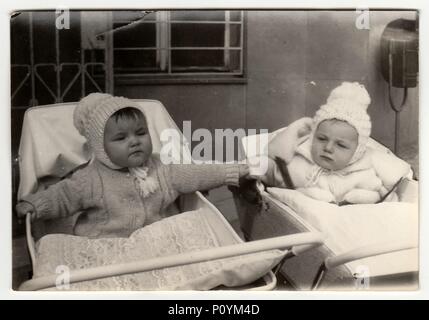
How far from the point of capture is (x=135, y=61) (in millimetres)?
1069

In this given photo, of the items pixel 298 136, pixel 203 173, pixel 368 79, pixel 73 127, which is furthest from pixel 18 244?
pixel 368 79

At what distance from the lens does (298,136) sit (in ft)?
3.57

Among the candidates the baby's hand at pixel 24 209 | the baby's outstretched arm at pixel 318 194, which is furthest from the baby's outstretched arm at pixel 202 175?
the baby's hand at pixel 24 209

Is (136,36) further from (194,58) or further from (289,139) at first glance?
(289,139)

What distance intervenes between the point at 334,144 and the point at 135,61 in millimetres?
343

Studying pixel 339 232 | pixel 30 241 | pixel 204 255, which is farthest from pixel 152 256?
pixel 339 232

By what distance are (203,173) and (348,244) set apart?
258 mm

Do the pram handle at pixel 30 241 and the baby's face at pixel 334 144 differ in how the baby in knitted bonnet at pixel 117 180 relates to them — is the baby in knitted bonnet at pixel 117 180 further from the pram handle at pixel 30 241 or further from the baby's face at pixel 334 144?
the baby's face at pixel 334 144

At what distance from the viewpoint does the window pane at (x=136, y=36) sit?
106 centimetres

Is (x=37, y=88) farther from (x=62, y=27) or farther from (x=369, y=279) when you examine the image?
(x=369, y=279)

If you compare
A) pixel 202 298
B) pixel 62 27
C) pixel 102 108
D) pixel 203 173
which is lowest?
pixel 202 298

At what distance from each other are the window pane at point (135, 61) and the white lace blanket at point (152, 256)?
245 mm

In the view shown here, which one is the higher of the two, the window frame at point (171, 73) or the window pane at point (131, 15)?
the window pane at point (131, 15)

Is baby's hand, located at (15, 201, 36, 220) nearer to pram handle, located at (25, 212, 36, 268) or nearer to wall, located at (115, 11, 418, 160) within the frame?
pram handle, located at (25, 212, 36, 268)
